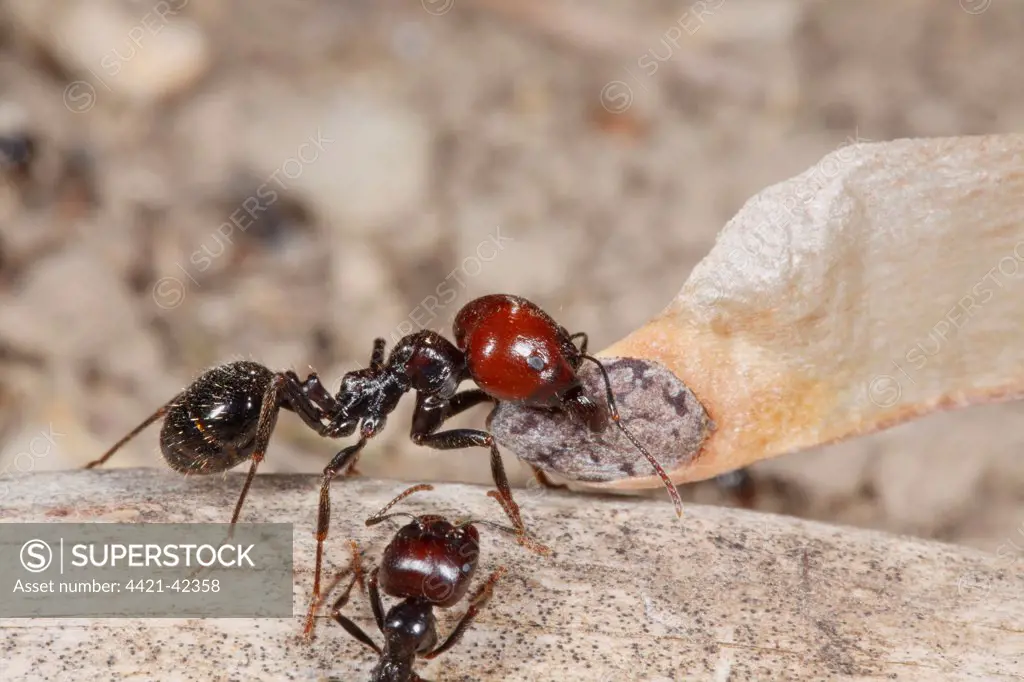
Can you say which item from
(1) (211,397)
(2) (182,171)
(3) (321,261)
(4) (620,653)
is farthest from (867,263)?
(2) (182,171)

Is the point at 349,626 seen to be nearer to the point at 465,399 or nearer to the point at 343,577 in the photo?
the point at 343,577

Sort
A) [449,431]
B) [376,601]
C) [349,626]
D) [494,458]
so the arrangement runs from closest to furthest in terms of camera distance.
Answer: [349,626] → [376,601] → [494,458] → [449,431]

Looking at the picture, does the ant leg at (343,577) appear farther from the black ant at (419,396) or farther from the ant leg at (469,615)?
the ant leg at (469,615)

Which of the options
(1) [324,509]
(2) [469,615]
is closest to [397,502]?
(1) [324,509]

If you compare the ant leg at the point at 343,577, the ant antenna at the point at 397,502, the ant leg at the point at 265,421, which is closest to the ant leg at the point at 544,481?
the ant antenna at the point at 397,502

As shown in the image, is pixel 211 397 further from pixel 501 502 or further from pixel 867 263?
pixel 867 263

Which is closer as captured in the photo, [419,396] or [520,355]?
[520,355]
